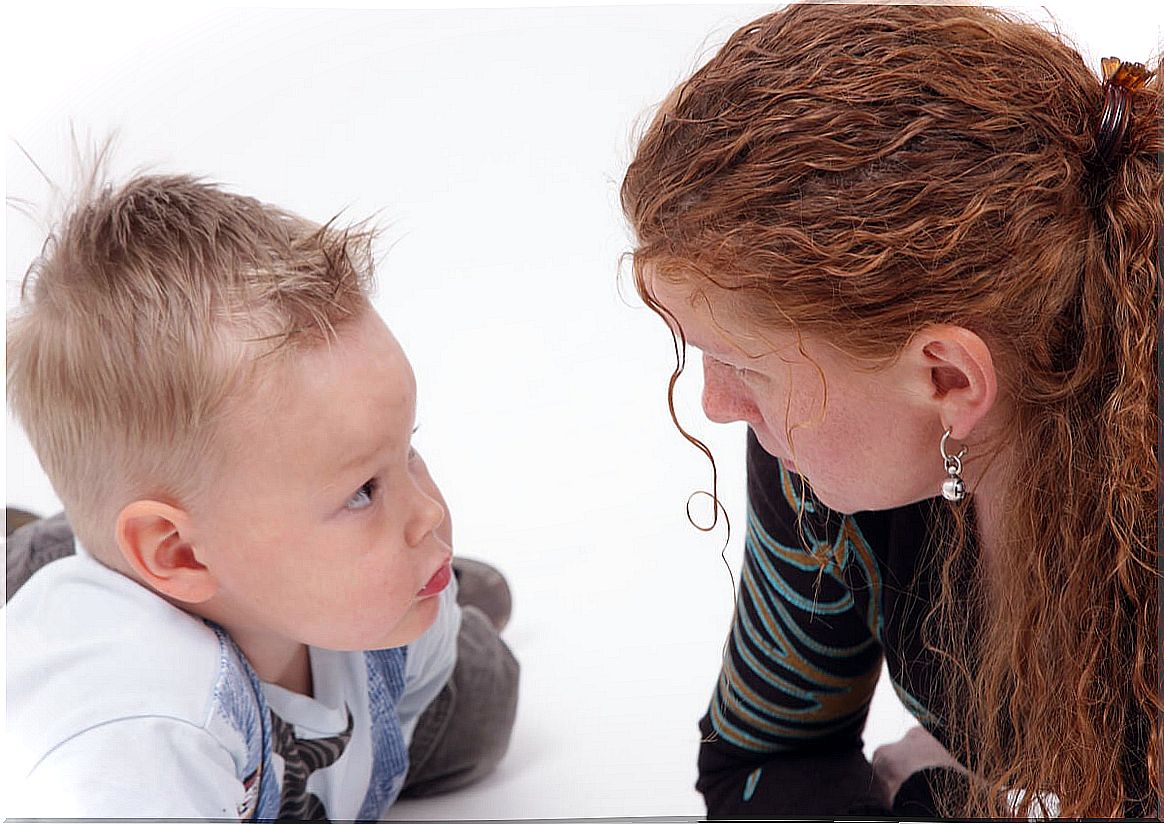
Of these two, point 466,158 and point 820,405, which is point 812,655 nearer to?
A: point 820,405

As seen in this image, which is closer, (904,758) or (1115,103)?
(1115,103)

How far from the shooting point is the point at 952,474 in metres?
0.58

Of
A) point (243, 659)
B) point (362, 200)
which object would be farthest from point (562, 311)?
point (243, 659)

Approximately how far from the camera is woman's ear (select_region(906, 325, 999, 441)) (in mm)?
534

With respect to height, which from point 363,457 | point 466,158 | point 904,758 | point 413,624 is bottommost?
point 904,758

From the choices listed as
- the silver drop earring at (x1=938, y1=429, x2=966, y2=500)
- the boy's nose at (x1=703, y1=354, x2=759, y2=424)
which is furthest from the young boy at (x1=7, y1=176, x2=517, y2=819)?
the silver drop earring at (x1=938, y1=429, x2=966, y2=500)

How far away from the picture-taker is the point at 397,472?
644 millimetres

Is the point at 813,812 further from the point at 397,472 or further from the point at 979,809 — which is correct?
the point at 397,472

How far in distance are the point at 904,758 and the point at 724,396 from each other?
31cm

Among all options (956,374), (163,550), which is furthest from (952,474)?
(163,550)

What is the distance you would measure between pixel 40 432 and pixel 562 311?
0.88 ft

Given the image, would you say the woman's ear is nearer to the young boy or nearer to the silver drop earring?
the silver drop earring

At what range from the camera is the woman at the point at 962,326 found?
1.67 feet

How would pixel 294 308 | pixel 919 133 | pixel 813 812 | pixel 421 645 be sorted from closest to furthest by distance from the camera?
1. pixel 919 133
2. pixel 294 308
3. pixel 813 812
4. pixel 421 645
